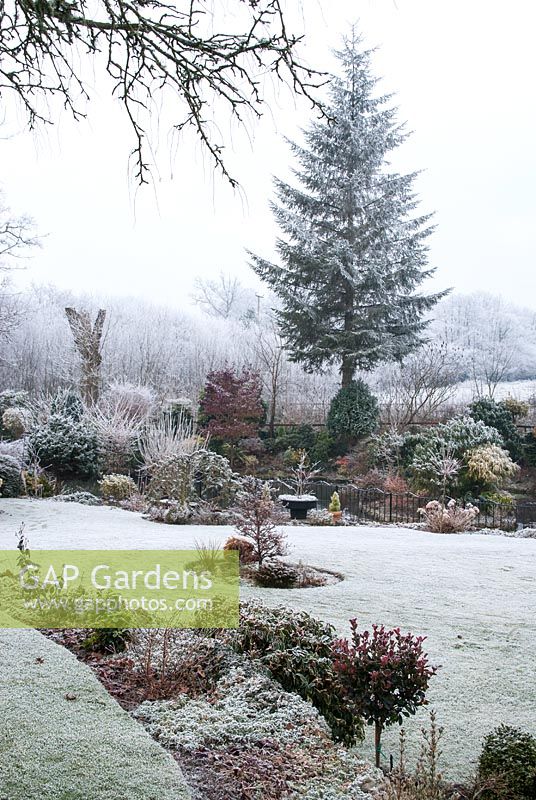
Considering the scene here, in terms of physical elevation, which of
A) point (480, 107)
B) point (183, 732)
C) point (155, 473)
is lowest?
point (183, 732)

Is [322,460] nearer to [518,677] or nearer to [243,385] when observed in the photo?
[243,385]

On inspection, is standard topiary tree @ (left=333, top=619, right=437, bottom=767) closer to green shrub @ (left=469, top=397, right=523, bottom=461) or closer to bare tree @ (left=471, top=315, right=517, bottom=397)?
green shrub @ (left=469, top=397, right=523, bottom=461)

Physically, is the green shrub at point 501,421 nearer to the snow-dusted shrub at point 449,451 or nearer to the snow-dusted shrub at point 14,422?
the snow-dusted shrub at point 449,451

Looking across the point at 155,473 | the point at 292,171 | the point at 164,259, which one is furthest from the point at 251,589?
the point at 164,259

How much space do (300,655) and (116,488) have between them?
10005 millimetres

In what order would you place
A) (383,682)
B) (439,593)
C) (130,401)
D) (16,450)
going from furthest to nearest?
(130,401) < (16,450) < (439,593) < (383,682)

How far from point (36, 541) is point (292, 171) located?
14.1m

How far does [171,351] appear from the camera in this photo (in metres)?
23.6

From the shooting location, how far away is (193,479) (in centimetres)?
1133

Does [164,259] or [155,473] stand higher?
[164,259]

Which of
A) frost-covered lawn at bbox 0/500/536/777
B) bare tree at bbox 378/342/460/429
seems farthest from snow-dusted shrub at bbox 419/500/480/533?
bare tree at bbox 378/342/460/429

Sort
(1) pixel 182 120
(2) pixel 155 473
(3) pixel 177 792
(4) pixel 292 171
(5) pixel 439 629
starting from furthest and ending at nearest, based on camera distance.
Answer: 1. (4) pixel 292 171
2. (2) pixel 155 473
3. (5) pixel 439 629
4. (1) pixel 182 120
5. (3) pixel 177 792

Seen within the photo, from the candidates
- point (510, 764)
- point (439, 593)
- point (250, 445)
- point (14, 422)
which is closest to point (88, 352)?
point (14, 422)

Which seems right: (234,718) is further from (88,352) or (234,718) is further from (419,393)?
(88,352)
